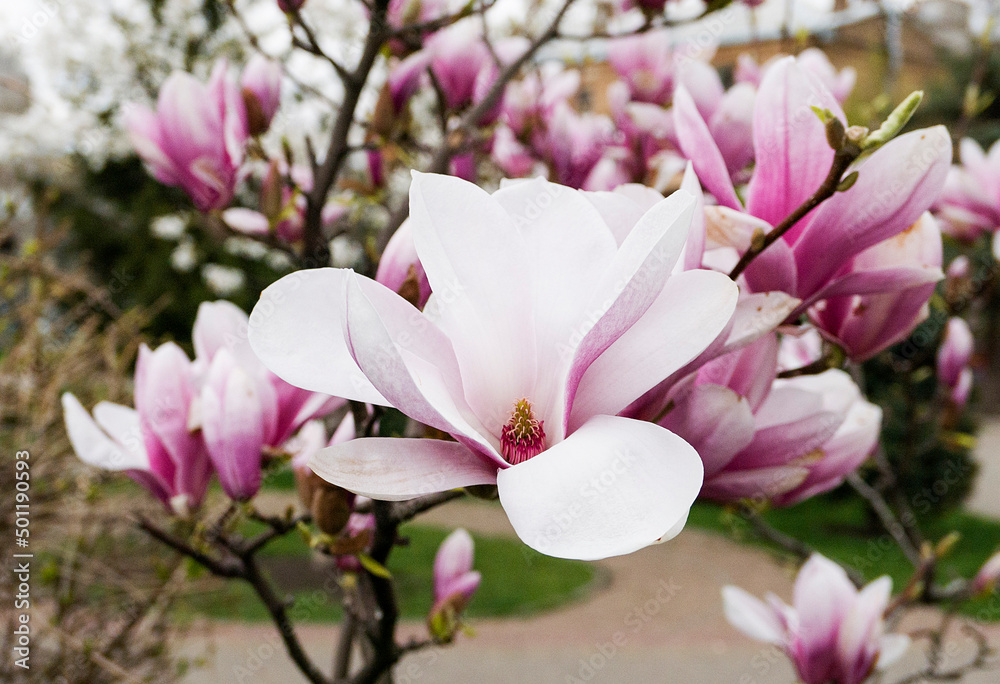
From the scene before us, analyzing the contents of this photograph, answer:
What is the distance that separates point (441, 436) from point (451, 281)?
0.40 ft

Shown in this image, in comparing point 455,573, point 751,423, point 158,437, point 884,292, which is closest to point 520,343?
point 751,423

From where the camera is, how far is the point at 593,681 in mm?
4141

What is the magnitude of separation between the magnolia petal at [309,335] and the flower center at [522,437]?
0.24 feet

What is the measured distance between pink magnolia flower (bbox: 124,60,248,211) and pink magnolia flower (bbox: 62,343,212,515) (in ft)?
1.09

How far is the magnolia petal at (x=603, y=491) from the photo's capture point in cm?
32

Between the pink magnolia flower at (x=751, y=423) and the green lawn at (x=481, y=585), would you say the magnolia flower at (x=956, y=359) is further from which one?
the green lawn at (x=481, y=585)

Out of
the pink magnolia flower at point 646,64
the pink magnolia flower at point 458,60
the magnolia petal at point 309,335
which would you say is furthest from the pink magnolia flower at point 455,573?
the pink magnolia flower at point 646,64

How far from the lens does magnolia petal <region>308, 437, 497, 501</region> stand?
372mm

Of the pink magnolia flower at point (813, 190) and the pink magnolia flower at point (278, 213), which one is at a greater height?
the pink magnolia flower at point (813, 190)

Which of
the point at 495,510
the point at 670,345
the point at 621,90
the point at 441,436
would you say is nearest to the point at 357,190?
the point at 621,90

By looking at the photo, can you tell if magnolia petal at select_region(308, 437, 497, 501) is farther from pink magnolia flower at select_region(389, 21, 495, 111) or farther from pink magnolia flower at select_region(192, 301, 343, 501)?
pink magnolia flower at select_region(389, 21, 495, 111)

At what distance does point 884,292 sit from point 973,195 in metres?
0.78

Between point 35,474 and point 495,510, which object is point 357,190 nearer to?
point 35,474

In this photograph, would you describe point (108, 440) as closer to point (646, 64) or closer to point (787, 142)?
point (787, 142)
